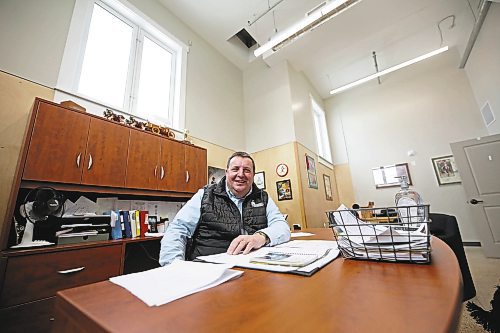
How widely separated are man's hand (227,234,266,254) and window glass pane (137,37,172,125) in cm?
248

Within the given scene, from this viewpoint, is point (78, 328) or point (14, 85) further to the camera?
point (14, 85)

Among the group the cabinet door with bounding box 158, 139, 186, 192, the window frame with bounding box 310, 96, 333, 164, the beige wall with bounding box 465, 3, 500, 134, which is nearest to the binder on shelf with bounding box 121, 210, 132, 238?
the cabinet door with bounding box 158, 139, 186, 192

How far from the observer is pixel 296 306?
0.31 meters

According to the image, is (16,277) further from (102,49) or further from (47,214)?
(102,49)

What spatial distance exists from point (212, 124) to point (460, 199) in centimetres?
538

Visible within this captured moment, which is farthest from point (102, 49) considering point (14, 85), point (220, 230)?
point (220, 230)

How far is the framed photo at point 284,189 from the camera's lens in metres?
3.65

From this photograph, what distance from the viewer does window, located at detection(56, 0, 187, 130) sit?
218 cm

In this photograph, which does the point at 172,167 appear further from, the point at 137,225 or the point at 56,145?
the point at 56,145

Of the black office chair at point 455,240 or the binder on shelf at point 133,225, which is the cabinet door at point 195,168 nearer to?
the binder on shelf at point 133,225

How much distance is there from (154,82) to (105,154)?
1644mm

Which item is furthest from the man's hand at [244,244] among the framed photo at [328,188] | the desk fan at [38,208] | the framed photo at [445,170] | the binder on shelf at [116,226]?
the framed photo at [445,170]

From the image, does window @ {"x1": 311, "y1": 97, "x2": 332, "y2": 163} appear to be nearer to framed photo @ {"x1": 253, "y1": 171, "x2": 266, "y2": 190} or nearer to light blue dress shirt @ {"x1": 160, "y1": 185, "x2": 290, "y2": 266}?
framed photo @ {"x1": 253, "y1": 171, "x2": 266, "y2": 190}

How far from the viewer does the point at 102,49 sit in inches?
97.5
